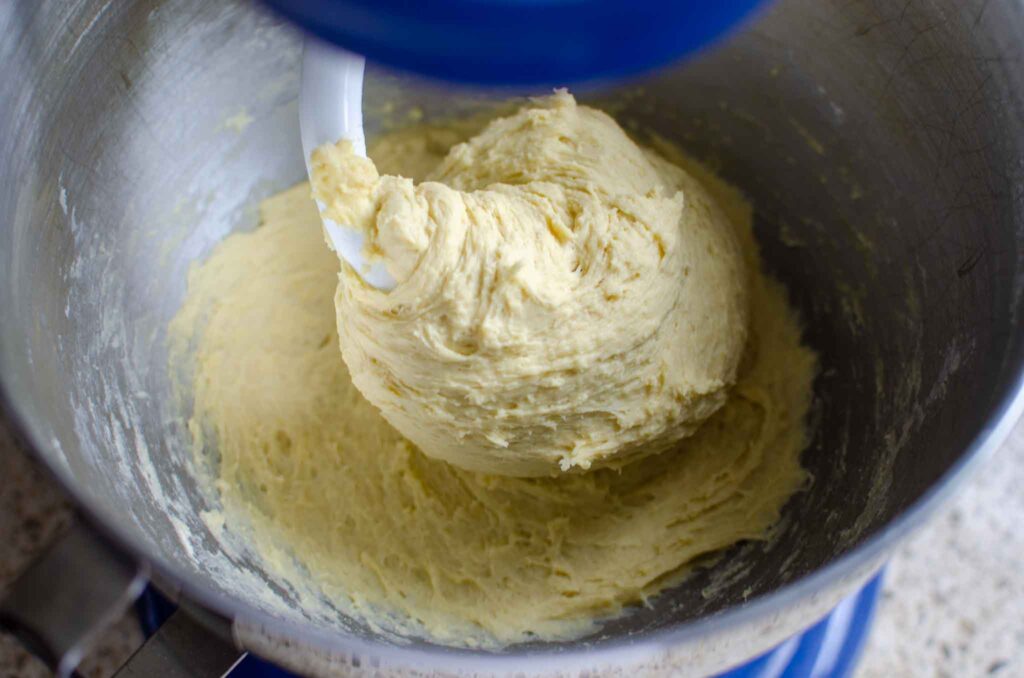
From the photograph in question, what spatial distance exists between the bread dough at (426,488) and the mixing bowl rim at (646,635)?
39 centimetres

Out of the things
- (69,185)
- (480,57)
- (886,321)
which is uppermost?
(480,57)

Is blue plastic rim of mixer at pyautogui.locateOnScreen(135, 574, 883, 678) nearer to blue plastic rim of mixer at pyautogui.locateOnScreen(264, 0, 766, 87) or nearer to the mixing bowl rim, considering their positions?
the mixing bowl rim

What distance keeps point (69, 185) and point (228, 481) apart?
43 cm

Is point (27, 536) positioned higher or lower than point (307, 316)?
lower

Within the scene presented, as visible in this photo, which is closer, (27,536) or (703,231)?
(703,231)

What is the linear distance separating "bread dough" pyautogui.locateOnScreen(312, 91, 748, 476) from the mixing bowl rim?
352 mm

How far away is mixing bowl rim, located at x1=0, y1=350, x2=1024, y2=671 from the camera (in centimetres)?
74

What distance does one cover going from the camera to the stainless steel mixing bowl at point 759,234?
88 cm

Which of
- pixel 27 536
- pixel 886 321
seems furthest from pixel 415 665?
pixel 27 536

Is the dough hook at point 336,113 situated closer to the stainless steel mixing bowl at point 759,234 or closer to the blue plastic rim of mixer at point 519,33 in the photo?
the stainless steel mixing bowl at point 759,234

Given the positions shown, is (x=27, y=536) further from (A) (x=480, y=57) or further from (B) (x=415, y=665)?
(A) (x=480, y=57)

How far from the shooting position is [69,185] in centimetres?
110

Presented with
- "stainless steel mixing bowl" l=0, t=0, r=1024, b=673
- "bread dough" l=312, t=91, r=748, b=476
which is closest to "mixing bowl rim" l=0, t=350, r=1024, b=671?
"stainless steel mixing bowl" l=0, t=0, r=1024, b=673

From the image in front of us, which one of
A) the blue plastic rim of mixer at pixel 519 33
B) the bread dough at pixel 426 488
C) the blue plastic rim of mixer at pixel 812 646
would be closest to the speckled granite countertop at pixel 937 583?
the blue plastic rim of mixer at pixel 812 646
